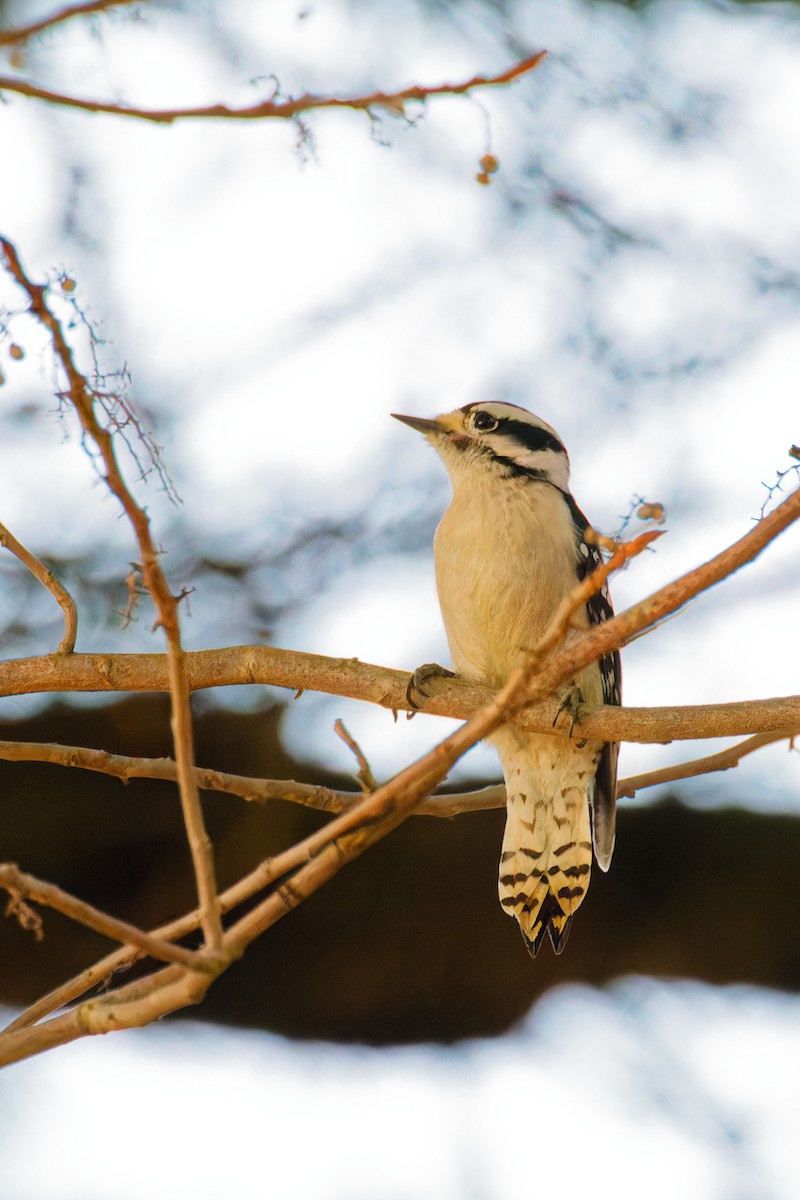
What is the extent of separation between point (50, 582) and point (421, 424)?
88.3 inches

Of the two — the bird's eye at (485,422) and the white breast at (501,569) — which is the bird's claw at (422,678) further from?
the bird's eye at (485,422)

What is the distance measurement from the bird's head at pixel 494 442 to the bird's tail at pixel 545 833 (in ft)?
3.02

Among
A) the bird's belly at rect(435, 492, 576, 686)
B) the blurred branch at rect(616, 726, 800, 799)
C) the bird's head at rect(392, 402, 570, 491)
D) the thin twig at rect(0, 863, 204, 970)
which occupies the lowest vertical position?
the thin twig at rect(0, 863, 204, 970)

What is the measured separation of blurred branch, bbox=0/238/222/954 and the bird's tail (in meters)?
2.65

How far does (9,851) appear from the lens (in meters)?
4.11

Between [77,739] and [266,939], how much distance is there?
3.19 ft

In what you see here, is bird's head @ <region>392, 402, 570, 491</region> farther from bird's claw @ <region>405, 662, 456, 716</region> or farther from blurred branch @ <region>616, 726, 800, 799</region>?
blurred branch @ <region>616, 726, 800, 799</region>

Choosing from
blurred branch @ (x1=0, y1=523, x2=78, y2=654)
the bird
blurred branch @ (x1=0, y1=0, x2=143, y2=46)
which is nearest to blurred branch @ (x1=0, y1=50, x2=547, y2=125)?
blurred branch @ (x1=0, y1=0, x2=143, y2=46)

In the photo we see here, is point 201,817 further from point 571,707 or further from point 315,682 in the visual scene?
point 571,707

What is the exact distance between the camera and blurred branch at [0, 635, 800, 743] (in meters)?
2.78

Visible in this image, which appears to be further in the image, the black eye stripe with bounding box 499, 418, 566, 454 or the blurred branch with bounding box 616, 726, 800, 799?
the black eye stripe with bounding box 499, 418, 566, 454


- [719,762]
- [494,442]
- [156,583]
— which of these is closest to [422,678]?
[719,762]

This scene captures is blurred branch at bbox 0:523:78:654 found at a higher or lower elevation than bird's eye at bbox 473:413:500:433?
lower

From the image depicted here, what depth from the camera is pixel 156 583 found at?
1521mm
